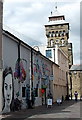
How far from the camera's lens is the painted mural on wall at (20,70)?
23.8 metres

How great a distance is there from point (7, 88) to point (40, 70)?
12686mm

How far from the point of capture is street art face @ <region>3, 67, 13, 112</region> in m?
20.5

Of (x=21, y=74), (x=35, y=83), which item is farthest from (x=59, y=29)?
(x=21, y=74)

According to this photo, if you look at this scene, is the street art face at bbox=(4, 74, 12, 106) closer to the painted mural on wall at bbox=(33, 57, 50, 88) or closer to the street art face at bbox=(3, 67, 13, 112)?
the street art face at bbox=(3, 67, 13, 112)

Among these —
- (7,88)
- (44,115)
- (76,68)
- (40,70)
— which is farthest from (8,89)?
(76,68)

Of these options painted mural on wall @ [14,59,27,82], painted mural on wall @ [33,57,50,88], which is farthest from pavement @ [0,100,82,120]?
painted mural on wall @ [33,57,50,88]

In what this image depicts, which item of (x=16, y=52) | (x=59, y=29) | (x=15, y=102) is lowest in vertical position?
(x=15, y=102)

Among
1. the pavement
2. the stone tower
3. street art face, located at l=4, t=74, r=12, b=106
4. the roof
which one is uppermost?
the stone tower

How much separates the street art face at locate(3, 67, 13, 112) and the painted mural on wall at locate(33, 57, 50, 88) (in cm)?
861

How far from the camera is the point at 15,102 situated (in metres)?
22.7

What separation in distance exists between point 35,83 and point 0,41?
1189 centimetres

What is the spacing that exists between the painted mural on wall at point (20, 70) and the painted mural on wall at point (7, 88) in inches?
59.0

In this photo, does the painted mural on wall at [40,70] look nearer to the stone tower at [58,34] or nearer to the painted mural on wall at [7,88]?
the painted mural on wall at [7,88]

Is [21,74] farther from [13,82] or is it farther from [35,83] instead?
[35,83]
